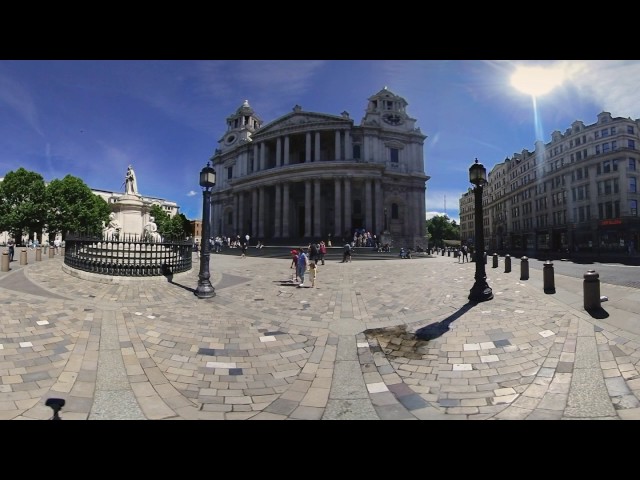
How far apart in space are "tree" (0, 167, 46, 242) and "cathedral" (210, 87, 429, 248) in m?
26.7

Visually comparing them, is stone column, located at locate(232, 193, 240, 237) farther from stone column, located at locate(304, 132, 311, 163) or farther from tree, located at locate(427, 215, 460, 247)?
tree, located at locate(427, 215, 460, 247)

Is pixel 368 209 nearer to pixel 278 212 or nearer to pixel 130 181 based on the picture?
pixel 278 212

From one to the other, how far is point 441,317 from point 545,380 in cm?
237

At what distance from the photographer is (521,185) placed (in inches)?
1928

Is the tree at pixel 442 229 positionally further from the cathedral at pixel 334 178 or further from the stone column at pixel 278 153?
the stone column at pixel 278 153

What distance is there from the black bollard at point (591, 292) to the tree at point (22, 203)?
5701cm

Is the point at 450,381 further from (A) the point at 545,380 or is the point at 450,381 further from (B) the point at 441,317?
(B) the point at 441,317

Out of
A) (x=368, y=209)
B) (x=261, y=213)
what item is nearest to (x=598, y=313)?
(x=368, y=209)

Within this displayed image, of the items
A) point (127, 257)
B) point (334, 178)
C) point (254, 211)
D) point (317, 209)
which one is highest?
point (334, 178)

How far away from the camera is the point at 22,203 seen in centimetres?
3950

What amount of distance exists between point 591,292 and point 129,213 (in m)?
21.1

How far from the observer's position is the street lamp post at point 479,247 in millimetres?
7348

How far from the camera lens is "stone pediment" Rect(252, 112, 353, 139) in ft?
141
